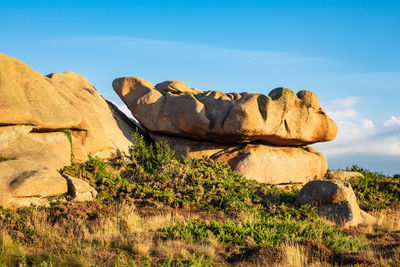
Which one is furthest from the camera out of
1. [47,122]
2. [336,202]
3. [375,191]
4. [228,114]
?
[228,114]

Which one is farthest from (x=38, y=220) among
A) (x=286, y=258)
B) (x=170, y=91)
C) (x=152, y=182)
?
(x=170, y=91)

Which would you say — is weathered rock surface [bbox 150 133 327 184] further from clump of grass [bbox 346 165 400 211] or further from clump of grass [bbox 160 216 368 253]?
clump of grass [bbox 160 216 368 253]

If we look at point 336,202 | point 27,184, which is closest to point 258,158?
point 336,202

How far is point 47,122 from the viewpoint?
15656 millimetres

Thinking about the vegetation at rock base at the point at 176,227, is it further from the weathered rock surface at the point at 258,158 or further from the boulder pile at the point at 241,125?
the boulder pile at the point at 241,125

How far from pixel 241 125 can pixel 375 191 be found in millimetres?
7247

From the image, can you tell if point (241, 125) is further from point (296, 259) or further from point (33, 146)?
point (296, 259)

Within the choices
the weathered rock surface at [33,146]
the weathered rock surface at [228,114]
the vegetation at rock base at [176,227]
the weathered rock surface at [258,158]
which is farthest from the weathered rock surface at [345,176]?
the weathered rock surface at [33,146]

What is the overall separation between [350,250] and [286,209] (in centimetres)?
463

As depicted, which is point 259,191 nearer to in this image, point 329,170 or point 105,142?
point 105,142

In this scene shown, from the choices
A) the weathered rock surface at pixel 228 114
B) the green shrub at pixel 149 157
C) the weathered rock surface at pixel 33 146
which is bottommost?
the green shrub at pixel 149 157

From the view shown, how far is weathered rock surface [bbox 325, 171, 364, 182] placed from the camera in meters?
22.2

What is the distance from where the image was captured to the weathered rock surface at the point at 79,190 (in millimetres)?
12820

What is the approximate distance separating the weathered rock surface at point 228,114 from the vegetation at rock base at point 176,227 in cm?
303
